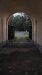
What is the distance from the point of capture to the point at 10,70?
9258mm

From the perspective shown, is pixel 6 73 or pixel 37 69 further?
pixel 37 69

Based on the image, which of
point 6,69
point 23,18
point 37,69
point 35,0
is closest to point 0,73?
point 6,69

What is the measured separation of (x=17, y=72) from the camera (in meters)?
8.91

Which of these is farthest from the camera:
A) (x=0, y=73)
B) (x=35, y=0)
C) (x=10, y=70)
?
(x=35, y=0)

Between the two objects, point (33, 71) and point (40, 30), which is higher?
point (40, 30)

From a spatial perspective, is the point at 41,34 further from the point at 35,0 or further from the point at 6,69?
the point at 6,69

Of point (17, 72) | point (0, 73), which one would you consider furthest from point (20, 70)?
point (0, 73)

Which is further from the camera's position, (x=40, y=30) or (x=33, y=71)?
(x=40, y=30)

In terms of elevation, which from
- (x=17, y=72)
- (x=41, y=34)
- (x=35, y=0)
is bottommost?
(x=17, y=72)

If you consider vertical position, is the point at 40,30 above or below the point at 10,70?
above

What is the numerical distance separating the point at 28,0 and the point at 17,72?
6706 millimetres

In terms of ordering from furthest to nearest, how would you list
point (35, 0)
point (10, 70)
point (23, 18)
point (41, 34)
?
1. point (23, 18)
2. point (41, 34)
3. point (35, 0)
4. point (10, 70)

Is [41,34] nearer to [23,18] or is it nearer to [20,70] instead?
[20,70]

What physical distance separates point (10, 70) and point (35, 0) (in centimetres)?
580
